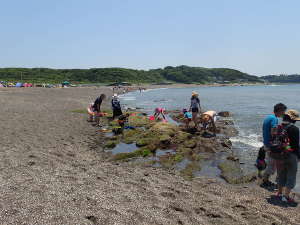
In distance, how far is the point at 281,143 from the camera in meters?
6.19

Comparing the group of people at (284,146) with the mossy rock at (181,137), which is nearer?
the group of people at (284,146)

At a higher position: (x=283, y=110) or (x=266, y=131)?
(x=283, y=110)

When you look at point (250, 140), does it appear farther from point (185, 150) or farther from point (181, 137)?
point (185, 150)

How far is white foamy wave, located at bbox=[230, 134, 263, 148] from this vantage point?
1305cm

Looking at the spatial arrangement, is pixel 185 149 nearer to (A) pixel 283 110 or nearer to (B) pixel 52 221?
(A) pixel 283 110

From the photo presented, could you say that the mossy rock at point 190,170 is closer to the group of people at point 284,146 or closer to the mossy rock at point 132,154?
the mossy rock at point 132,154

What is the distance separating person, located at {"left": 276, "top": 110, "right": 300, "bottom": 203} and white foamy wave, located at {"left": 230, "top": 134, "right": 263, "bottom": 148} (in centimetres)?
638

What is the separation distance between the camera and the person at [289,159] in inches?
236

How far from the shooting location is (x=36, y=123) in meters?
15.4

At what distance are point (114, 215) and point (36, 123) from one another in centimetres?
1240

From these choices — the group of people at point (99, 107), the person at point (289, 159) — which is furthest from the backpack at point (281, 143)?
the group of people at point (99, 107)

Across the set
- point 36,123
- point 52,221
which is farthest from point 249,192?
point 36,123

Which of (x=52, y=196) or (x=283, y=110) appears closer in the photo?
(x=52, y=196)

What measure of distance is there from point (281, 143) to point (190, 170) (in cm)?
338
